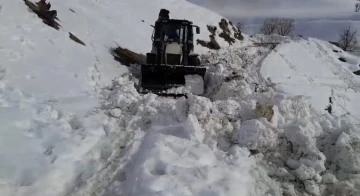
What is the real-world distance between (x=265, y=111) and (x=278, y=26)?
77.7 meters

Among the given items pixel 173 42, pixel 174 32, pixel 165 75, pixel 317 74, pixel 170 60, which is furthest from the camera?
pixel 317 74

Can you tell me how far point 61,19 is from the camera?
53.9 ft

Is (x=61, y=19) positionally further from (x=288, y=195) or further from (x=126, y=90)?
(x=288, y=195)

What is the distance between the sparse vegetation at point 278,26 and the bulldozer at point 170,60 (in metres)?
67.8

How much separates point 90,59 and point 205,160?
8.17 m

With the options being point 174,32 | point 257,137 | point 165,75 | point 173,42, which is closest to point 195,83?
point 165,75

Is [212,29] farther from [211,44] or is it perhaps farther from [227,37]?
[211,44]

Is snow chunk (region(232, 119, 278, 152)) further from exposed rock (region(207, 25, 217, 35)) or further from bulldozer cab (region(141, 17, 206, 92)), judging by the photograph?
exposed rock (region(207, 25, 217, 35))

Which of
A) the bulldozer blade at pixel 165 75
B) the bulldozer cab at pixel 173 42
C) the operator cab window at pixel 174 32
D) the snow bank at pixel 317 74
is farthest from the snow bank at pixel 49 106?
the snow bank at pixel 317 74

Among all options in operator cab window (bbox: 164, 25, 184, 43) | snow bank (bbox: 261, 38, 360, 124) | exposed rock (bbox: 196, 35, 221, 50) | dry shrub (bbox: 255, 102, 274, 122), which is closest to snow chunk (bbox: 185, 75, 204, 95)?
operator cab window (bbox: 164, 25, 184, 43)

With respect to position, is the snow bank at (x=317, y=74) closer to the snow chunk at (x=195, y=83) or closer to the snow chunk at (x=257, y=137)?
the snow chunk at (x=195, y=83)

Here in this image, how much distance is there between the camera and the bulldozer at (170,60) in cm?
1130

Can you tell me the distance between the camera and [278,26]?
79938 millimetres

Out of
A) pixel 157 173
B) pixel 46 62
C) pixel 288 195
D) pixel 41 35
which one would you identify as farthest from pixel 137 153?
pixel 41 35
